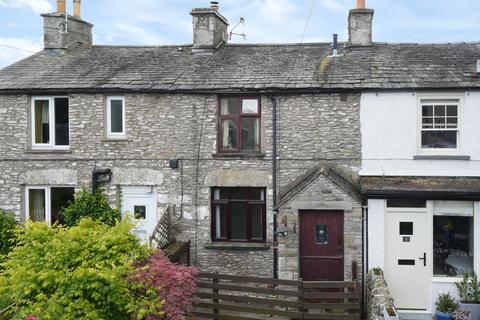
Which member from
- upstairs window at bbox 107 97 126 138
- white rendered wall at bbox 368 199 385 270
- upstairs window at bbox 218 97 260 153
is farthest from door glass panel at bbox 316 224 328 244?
upstairs window at bbox 107 97 126 138

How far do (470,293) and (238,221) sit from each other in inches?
246

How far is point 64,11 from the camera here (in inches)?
674

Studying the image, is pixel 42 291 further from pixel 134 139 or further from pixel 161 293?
pixel 134 139

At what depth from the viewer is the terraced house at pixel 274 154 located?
1249 centimetres

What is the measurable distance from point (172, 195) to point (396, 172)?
248 inches

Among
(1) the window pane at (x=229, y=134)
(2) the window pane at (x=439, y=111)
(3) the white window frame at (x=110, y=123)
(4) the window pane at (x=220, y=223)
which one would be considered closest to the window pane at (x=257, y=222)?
(4) the window pane at (x=220, y=223)

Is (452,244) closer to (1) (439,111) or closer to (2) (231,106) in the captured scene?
(1) (439,111)

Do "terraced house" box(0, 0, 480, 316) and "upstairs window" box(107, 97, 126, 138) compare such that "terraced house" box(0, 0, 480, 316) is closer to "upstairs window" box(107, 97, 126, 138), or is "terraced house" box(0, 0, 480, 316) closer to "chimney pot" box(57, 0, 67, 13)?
"upstairs window" box(107, 97, 126, 138)

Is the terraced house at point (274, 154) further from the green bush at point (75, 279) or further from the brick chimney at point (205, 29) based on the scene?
the green bush at point (75, 279)

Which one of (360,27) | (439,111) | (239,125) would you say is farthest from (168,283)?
(360,27)

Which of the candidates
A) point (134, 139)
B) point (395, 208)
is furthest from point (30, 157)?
point (395, 208)

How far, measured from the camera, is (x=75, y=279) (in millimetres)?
8516

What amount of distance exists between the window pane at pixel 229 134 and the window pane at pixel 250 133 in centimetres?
26

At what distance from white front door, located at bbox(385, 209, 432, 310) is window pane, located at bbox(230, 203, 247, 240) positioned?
3944 millimetres
